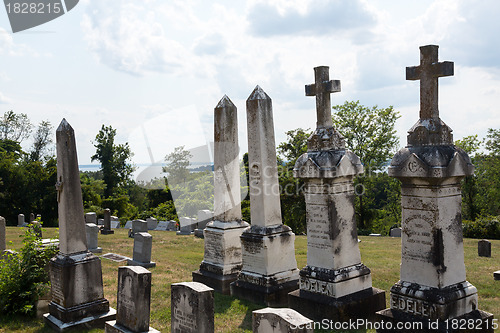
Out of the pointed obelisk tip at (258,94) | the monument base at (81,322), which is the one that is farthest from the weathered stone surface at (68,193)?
the pointed obelisk tip at (258,94)

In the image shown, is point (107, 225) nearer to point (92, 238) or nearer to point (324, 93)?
point (92, 238)

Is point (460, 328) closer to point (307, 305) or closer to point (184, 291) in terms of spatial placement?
point (307, 305)

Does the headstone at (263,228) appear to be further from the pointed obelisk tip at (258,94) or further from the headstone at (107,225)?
the headstone at (107,225)

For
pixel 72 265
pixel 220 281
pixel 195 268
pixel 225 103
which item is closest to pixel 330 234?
pixel 220 281

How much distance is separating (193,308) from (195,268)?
22.1 feet

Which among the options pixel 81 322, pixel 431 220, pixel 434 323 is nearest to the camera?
pixel 434 323

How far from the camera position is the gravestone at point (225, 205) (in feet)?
31.2

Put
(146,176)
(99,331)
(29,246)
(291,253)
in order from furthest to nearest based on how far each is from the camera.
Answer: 1. (146,176)
2. (291,253)
3. (29,246)
4. (99,331)

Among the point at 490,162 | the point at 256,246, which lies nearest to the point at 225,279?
the point at 256,246

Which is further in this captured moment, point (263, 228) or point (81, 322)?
point (263, 228)

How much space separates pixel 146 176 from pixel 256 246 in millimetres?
45425

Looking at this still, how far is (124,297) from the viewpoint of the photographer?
6215 mm

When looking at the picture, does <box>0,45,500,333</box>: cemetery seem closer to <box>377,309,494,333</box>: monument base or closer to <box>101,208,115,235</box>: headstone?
<box>377,309,494,333</box>: monument base

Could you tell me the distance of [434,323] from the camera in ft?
17.9
